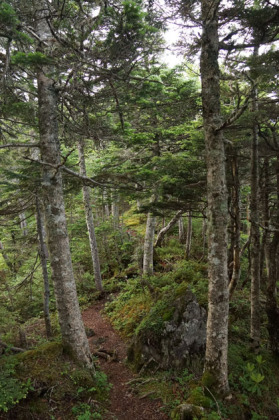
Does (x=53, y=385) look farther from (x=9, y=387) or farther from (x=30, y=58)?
(x=30, y=58)

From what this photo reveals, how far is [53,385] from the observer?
17.9 ft

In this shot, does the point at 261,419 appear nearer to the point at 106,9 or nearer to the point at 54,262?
the point at 54,262

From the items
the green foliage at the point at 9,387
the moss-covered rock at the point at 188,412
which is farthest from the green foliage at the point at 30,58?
the moss-covered rock at the point at 188,412

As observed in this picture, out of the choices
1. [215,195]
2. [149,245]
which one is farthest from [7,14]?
[149,245]

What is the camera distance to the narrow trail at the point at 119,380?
5766 mm

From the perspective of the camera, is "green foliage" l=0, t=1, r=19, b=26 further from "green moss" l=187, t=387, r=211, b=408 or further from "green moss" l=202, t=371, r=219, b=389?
"green moss" l=187, t=387, r=211, b=408

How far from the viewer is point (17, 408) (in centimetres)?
473

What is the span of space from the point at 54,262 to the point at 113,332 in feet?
18.7

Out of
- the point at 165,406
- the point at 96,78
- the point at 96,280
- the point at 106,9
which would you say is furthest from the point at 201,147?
the point at 96,280

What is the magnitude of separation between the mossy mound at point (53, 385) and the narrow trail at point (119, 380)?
42cm

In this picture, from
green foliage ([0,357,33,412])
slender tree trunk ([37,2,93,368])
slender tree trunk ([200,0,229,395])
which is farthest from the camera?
slender tree trunk ([37,2,93,368])

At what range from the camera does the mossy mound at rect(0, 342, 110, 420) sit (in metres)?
4.94

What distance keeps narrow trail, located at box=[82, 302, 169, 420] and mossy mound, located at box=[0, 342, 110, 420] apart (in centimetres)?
42

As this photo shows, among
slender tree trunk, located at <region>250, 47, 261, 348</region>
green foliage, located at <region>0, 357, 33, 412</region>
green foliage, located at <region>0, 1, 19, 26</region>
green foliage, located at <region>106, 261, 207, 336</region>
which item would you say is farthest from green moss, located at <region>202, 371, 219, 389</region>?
green foliage, located at <region>0, 1, 19, 26</region>
